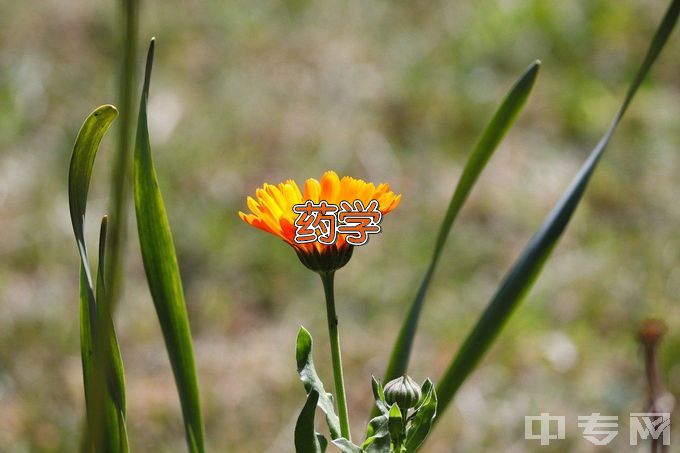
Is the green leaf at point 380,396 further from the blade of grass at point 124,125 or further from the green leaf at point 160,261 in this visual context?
the blade of grass at point 124,125

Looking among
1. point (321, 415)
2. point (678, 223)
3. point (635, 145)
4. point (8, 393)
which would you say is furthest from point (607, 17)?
point (8, 393)

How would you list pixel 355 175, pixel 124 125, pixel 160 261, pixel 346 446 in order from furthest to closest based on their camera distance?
pixel 355 175 → pixel 160 261 → pixel 346 446 → pixel 124 125

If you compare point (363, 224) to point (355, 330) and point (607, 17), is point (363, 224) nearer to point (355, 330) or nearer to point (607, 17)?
point (355, 330)

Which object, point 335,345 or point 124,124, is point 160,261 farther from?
point 124,124

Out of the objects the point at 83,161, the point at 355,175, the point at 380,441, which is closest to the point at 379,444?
the point at 380,441

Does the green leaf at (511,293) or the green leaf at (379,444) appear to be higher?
Answer: the green leaf at (511,293)

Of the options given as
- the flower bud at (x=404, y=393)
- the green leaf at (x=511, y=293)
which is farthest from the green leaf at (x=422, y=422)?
the green leaf at (x=511, y=293)
